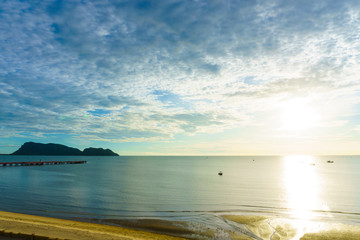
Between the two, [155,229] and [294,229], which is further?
[294,229]

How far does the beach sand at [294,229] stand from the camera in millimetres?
19547

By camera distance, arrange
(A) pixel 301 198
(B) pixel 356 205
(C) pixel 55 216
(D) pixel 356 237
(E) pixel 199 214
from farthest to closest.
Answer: (A) pixel 301 198
(B) pixel 356 205
(E) pixel 199 214
(C) pixel 55 216
(D) pixel 356 237

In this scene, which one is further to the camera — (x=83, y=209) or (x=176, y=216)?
(x=83, y=209)

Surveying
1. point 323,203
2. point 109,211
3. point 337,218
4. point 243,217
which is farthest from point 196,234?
point 323,203

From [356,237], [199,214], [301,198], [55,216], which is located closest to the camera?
[356,237]

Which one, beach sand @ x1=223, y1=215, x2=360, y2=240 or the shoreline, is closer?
the shoreline

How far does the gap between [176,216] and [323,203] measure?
25858 millimetres

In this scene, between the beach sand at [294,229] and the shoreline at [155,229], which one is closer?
the shoreline at [155,229]

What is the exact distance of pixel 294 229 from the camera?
846 inches

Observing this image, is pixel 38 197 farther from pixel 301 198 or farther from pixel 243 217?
pixel 301 198

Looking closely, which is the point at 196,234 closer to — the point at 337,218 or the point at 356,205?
the point at 337,218

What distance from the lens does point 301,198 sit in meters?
39.8

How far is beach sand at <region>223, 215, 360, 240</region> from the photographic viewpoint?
64.1 ft

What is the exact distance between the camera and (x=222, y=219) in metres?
24.7
